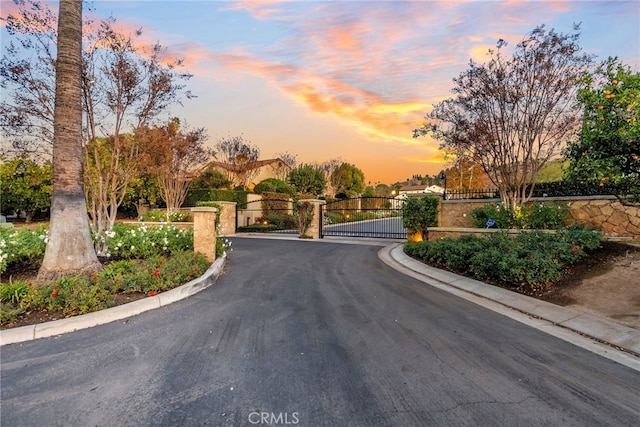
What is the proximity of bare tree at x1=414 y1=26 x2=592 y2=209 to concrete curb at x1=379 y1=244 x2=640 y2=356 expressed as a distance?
4.51 m

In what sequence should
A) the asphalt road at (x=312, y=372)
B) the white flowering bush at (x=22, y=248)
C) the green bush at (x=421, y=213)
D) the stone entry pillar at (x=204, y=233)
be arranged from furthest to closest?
the green bush at (x=421, y=213), the stone entry pillar at (x=204, y=233), the white flowering bush at (x=22, y=248), the asphalt road at (x=312, y=372)

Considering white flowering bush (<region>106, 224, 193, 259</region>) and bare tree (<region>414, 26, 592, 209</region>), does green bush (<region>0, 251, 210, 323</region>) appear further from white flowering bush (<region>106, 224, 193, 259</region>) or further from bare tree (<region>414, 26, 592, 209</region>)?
bare tree (<region>414, 26, 592, 209</region>)

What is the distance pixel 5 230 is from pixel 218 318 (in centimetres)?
646

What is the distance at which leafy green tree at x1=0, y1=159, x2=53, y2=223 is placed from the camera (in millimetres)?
16047

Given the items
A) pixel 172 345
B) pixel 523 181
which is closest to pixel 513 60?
pixel 523 181

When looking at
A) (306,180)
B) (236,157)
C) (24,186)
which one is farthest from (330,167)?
(24,186)

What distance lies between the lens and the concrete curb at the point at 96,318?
3303 mm

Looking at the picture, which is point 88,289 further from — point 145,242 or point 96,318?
point 145,242

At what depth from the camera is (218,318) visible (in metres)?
4.04

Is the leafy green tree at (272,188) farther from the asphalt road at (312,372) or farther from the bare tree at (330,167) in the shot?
the asphalt road at (312,372)

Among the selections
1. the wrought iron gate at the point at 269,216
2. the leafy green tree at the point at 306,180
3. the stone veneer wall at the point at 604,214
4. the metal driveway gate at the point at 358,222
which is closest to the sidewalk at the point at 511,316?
the stone veneer wall at the point at 604,214

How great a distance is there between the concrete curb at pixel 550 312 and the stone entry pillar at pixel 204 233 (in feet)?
16.0

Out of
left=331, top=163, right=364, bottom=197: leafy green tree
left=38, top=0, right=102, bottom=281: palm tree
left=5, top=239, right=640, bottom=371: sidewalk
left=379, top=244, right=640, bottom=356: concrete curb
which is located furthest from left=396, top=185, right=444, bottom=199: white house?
left=38, top=0, right=102, bottom=281: palm tree

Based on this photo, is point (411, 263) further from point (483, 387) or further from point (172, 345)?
point (172, 345)
